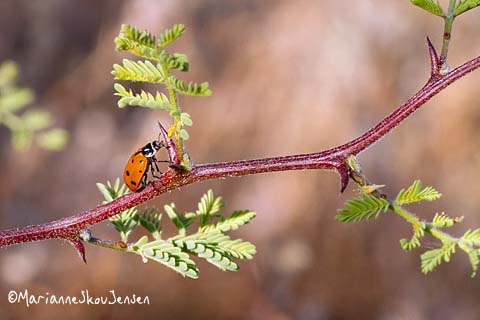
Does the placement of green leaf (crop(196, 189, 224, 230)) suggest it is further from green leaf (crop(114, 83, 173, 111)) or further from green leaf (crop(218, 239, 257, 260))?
green leaf (crop(114, 83, 173, 111))

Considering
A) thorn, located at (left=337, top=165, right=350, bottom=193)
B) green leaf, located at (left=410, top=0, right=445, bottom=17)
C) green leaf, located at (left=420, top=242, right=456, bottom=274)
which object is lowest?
green leaf, located at (left=420, top=242, right=456, bottom=274)

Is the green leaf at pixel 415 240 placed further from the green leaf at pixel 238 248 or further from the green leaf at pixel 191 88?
the green leaf at pixel 191 88

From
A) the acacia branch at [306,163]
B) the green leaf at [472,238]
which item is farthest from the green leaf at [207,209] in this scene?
the green leaf at [472,238]

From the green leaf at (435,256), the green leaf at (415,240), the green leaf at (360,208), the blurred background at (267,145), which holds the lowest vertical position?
the green leaf at (435,256)

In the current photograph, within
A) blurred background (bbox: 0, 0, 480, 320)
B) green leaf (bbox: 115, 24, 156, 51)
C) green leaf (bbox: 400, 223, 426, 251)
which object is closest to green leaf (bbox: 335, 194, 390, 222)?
green leaf (bbox: 400, 223, 426, 251)

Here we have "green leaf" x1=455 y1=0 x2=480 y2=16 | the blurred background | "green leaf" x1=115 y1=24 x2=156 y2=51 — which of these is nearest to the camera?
"green leaf" x1=115 y1=24 x2=156 y2=51

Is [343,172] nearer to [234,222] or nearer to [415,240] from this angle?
[415,240]

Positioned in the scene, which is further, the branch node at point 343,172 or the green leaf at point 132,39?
the branch node at point 343,172
